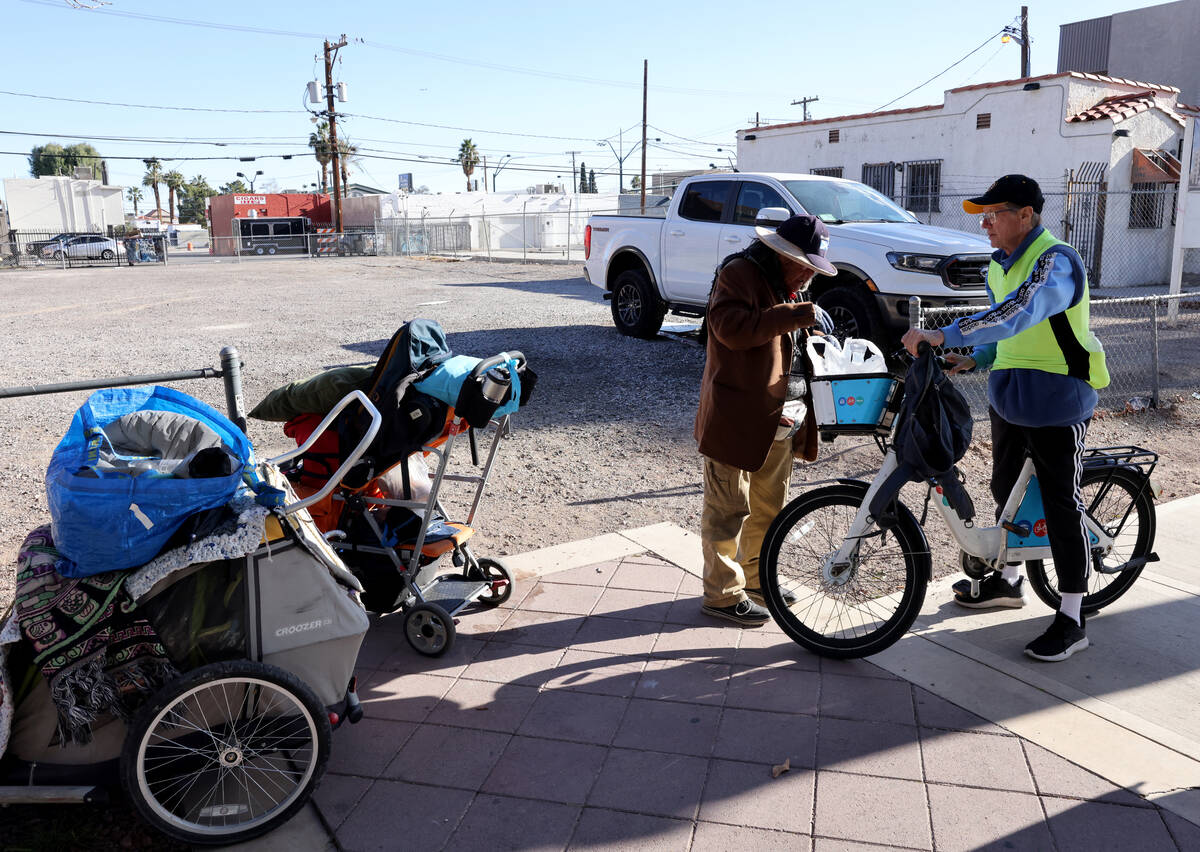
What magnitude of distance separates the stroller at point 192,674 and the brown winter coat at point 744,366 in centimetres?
171

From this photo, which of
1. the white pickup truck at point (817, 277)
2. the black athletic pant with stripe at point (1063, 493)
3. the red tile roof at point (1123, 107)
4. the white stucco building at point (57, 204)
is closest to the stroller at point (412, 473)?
the black athletic pant with stripe at point (1063, 493)

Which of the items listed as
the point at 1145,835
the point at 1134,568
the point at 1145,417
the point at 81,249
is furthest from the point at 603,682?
the point at 81,249

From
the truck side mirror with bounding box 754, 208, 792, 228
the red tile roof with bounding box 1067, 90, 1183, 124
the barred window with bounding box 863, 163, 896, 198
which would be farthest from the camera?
the barred window with bounding box 863, 163, 896, 198

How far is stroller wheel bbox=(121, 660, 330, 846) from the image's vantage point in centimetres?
264

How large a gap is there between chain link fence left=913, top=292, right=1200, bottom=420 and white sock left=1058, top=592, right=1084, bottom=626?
1.85 metres

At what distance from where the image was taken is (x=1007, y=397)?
3.69 m

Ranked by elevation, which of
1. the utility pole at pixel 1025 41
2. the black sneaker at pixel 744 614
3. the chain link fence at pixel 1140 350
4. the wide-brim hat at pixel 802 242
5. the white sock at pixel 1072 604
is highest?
the utility pole at pixel 1025 41

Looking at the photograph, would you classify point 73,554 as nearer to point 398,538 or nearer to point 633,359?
point 398,538

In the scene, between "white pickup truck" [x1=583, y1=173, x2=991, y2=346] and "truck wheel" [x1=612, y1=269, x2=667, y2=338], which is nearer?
"white pickup truck" [x1=583, y1=173, x2=991, y2=346]

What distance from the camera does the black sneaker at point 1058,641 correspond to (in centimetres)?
372

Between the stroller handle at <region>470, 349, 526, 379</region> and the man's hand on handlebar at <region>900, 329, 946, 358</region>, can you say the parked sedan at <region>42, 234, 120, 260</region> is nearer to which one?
the stroller handle at <region>470, 349, 526, 379</region>

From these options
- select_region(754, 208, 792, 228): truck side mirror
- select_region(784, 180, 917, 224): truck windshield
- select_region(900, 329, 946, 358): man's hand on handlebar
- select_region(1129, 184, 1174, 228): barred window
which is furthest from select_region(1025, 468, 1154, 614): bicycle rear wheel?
select_region(1129, 184, 1174, 228): barred window

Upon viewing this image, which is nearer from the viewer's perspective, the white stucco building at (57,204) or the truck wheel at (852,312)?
the truck wheel at (852,312)

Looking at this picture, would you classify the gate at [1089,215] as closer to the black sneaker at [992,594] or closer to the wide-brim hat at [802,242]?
the black sneaker at [992,594]
